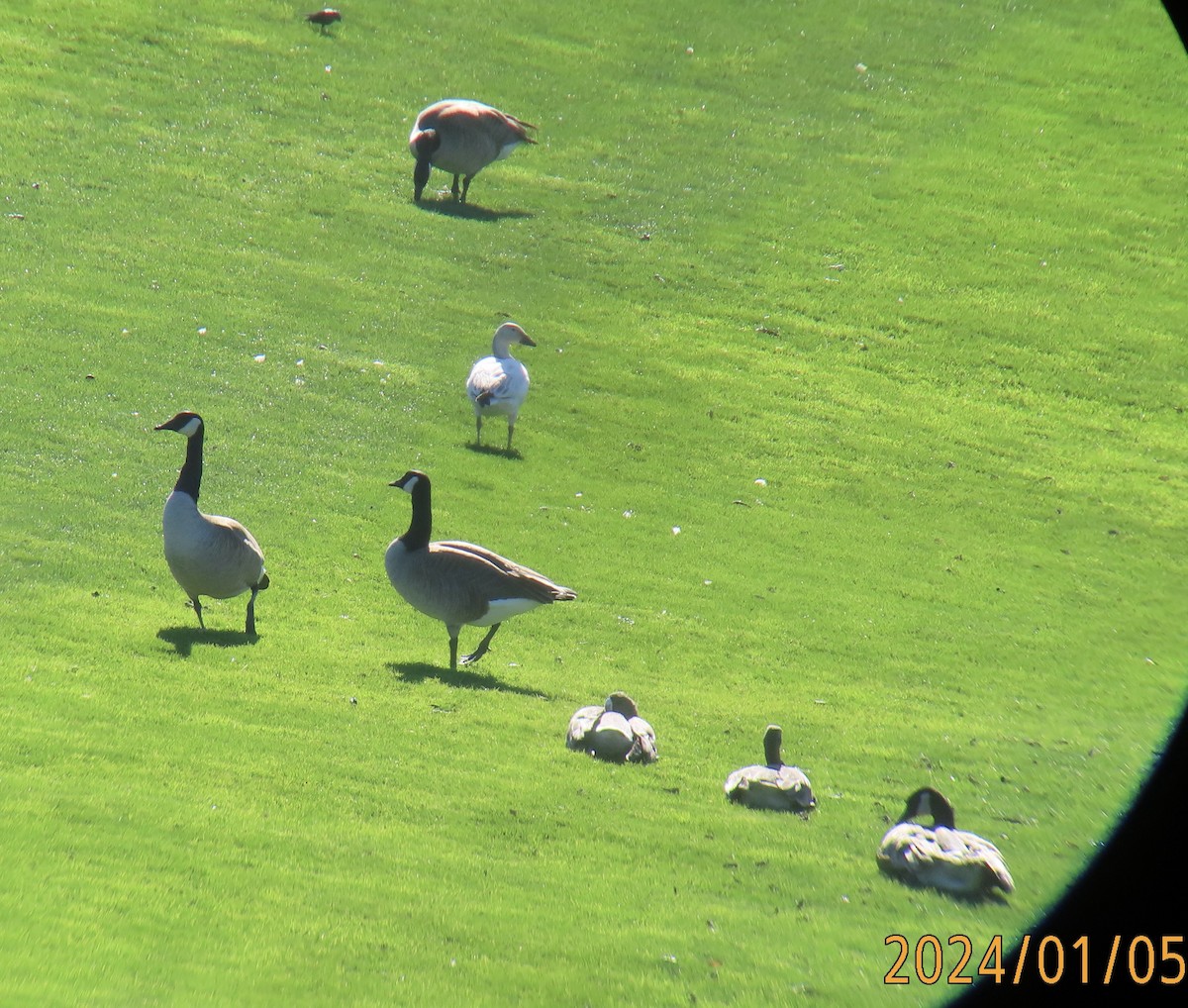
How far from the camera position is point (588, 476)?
2330cm

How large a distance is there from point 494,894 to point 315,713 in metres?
3.59

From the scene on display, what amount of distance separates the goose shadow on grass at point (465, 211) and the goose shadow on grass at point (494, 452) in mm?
11368

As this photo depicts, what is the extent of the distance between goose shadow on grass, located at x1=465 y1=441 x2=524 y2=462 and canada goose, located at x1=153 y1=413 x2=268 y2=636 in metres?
8.19

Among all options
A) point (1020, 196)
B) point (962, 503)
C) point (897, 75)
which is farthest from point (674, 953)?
point (897, 75)

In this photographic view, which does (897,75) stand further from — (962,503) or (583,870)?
(583,870)

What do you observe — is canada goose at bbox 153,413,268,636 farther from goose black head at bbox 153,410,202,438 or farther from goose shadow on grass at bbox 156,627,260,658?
goose black head at bbox 153,410,202,438

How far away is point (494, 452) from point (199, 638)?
9.03 meters

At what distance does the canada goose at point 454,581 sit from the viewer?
1509 cm

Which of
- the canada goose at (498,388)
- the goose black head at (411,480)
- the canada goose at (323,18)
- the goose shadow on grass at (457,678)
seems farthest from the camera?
the canada goose at (323,18)

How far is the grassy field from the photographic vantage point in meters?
10.4

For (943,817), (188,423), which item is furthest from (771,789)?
(188,423)

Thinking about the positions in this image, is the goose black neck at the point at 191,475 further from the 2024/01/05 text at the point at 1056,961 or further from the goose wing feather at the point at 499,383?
the 2024/01/05 text at the point at 1056,961

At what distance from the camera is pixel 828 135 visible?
41125mm

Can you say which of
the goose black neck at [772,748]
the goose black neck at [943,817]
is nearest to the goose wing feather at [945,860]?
→ the goose black neck at [943,817]
